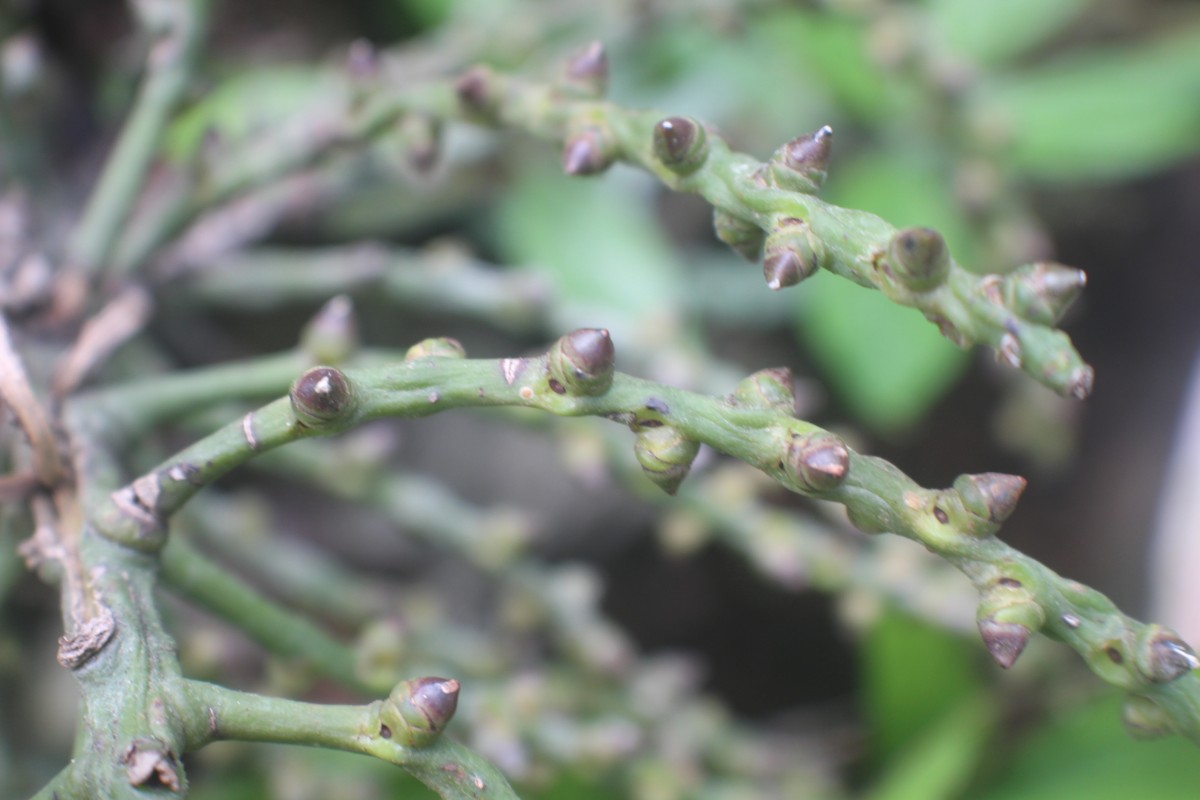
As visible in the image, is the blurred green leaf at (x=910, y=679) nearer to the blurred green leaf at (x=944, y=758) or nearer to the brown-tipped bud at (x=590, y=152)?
the blurred green leaf at (x=944, y=758)

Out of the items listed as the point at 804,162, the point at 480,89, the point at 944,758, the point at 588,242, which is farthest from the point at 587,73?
the point at 944,758

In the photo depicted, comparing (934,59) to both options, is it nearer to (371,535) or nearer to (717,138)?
(717,138)

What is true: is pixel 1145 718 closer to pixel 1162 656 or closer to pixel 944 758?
pixel 1162 656

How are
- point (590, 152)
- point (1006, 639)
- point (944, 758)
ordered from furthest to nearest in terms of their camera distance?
point (944, 758), point (590, 152), point (1006, 639)

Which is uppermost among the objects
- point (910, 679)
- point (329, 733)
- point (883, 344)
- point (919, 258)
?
point (919, 258)

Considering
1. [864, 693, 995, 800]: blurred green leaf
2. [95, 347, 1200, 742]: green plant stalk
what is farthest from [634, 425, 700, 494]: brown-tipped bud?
[864, 693, 995, 800]: blurred green leaf

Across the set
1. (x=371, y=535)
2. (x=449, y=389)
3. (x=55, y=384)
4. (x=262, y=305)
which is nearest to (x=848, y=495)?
(x=449, y=389)

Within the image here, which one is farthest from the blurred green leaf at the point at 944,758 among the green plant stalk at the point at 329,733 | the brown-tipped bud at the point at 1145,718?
the green plant stalk at the point at 329,733
